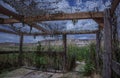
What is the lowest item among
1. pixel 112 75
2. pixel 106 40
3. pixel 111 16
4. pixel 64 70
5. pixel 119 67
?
pixel 64 70

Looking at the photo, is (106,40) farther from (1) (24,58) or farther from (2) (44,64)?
(1) (24,58)

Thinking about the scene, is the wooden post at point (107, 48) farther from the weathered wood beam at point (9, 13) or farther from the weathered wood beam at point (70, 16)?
the weathered wood beam at point (9, 13)

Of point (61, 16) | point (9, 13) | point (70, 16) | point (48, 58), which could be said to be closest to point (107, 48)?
point (70, 16)

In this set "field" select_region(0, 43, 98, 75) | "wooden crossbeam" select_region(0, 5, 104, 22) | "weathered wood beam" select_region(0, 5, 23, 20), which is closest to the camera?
"weathered wood beam" select_region(0, 5, 23, 20)

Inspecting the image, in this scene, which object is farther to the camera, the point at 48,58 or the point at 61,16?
the point at 48,58

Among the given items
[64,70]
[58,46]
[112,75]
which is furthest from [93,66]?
[112,75]

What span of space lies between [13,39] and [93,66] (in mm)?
Answer: 5166

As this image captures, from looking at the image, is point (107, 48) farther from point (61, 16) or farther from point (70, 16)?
point (61, 16)

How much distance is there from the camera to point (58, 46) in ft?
31.8

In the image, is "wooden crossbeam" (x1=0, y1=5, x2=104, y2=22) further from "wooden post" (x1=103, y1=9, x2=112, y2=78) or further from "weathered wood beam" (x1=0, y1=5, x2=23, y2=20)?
"wooden post" (x1=103, y1=9, x2=112, y2=78)

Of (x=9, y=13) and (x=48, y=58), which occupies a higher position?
(x=9, y=13)

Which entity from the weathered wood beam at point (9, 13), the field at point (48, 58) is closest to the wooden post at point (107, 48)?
the weathered wood beam at point (9, 13)

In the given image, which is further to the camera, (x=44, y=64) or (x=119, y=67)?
(x=44, y=64)

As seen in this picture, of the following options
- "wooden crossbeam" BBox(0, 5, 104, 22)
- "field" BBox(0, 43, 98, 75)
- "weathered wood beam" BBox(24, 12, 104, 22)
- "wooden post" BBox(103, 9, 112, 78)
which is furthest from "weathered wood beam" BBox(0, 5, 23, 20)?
"field" BBox(0, 43, 98, 75)
